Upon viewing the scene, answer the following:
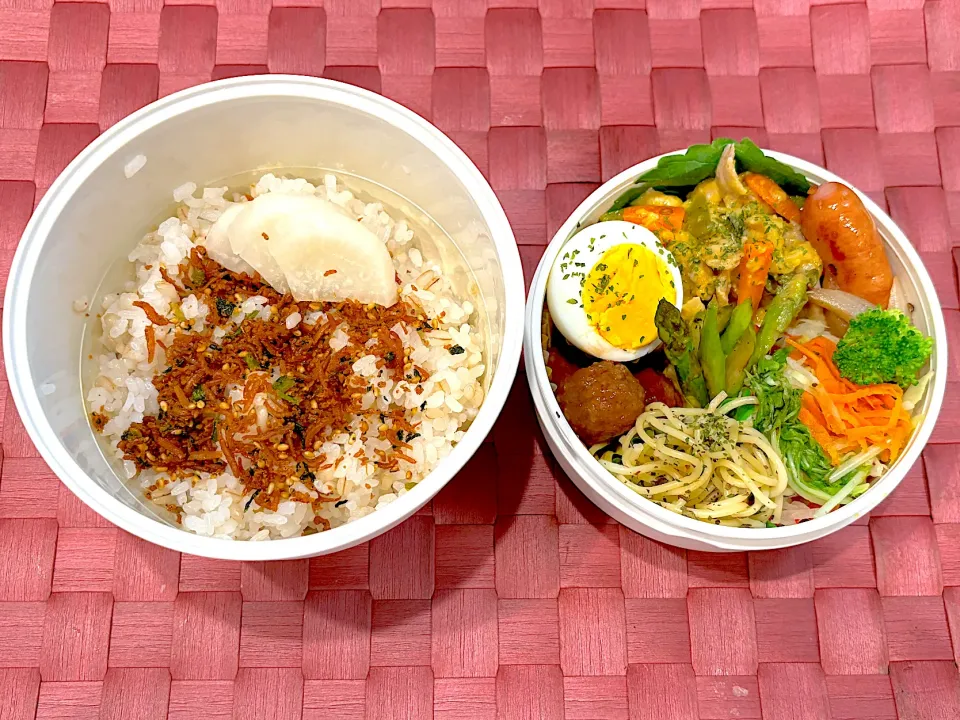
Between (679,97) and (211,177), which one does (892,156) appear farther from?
(211,177)

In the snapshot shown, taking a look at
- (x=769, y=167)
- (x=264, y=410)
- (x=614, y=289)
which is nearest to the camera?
(x=264, y=410)

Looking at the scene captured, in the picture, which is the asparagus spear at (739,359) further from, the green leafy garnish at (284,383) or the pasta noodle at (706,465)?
the green leafy garnish at (284,383)

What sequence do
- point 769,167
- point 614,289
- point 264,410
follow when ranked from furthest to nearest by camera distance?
point 769,167 → point 614,289 → point 264,410

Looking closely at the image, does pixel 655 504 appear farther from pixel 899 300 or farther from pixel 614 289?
pixel 899 300

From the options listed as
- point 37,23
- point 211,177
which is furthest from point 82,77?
point 211,177

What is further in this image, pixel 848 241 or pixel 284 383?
pixel 848 241

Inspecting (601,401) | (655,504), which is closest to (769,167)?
(601,401)

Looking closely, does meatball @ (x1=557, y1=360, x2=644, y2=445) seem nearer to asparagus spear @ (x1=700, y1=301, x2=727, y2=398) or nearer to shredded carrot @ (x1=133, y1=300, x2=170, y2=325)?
asparagus spear @ (x1=700, y1=301, x2=727, y2=398)

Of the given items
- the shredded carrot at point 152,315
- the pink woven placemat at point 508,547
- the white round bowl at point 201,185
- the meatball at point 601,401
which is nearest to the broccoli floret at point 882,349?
the pink woven placemat at point 508,547

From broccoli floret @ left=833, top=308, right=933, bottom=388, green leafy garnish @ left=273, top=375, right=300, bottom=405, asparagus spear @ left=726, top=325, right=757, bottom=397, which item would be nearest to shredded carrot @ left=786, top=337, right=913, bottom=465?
broccoli floret @ left=833, top=308, right=933, bottom=388

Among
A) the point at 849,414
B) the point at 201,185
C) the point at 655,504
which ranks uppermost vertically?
the point at 201,185
